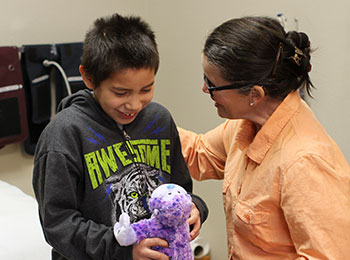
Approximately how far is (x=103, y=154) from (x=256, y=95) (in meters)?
0.44

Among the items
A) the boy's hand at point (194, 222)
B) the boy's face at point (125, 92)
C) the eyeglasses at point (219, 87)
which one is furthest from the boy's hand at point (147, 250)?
the eyeglasses at point (219, 87)

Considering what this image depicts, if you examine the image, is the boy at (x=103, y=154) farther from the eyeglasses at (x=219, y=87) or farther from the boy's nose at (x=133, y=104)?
the eyeglasses at (x=219, y=87)

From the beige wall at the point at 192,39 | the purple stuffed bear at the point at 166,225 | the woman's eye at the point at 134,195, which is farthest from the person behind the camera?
the beige wall at the point at 192,39

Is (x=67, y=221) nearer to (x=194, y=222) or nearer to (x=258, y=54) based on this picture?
(x=194, y=222)

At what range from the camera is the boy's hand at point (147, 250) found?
0.90 m

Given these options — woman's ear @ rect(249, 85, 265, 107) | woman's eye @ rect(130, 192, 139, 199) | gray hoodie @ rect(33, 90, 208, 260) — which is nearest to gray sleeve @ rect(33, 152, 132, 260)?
gray hoodie @ rect(33, 90, 208, 260)

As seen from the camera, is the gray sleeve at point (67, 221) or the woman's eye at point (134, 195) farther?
the woman's eye at point (134, 195)

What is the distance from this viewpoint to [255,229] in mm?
1129

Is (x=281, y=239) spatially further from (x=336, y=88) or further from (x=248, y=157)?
(x=336, y=88)

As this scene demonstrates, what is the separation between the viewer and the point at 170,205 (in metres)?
0.87

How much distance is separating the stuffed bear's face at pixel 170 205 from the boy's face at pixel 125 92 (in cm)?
20

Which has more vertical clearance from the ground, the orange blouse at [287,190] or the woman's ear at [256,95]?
the woman's ear at [256,95]

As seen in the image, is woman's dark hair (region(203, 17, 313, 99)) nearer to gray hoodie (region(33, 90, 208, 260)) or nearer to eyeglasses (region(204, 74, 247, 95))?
eyeglasses (region(204, 74, 247, 95))

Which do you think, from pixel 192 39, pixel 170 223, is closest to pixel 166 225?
pixel 170 223
